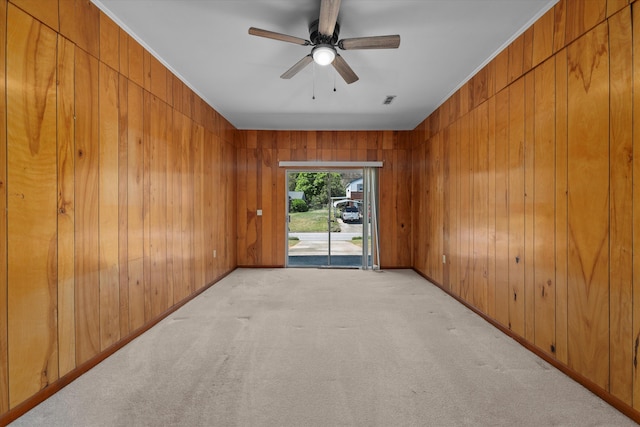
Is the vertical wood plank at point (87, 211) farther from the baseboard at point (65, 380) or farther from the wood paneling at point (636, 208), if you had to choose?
the wood paneling at point (636, 208)

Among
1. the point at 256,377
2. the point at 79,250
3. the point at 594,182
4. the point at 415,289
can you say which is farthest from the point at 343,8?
the point at 415,289

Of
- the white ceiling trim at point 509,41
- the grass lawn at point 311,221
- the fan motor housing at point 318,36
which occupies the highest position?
the white ceiling trim at point 509,41

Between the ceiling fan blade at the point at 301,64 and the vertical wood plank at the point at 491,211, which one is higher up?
the ceiling fan blade at the point at 301,64

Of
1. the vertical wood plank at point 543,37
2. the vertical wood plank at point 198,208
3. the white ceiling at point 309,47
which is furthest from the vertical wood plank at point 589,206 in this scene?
the vertical wood plank at point 198,208

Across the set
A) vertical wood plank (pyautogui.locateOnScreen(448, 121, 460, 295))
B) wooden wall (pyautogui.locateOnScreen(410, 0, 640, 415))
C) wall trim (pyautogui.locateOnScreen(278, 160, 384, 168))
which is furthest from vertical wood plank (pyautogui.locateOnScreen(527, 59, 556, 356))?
wall trim (pyautogui.locateOnScreen(278, 160, 384, 168))

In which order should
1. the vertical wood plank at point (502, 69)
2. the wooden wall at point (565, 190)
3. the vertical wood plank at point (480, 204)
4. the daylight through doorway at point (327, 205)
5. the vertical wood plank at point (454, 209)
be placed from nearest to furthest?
the wooden wall at point (565, 190) → the vertical wood plank at point (502, 69) → the vertical wood plank at point (480, 204) → the vertical wood plank at point (454, 209) → the daylight through doorway at point (327, 205)

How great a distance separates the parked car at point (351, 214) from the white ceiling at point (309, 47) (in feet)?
7.35

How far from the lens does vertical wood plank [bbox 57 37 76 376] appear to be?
5.96ft

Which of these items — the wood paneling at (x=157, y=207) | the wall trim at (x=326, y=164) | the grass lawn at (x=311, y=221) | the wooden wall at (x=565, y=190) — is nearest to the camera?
the wooden wall at (x=565, y=190)

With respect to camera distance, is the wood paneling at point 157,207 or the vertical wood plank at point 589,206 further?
the wood paneling at point 157,207

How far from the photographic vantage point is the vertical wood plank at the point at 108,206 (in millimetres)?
2160

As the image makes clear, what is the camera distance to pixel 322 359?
2168mm

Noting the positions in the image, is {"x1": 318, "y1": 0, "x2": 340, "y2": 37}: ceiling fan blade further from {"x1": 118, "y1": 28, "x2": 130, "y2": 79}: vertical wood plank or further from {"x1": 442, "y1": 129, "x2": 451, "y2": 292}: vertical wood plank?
{"x1": 442, "y1": 129, "x2": 451, "y2": 292}: vertical wood plank

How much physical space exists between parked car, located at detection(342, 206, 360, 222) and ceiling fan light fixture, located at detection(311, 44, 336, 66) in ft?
12.7
